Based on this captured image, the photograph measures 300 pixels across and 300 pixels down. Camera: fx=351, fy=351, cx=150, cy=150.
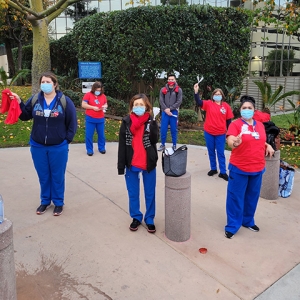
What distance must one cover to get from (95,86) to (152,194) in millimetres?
3983

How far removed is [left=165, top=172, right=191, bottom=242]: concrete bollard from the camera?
3.91 metres

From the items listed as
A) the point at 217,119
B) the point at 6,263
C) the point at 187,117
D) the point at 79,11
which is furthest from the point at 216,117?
the point at 79,11

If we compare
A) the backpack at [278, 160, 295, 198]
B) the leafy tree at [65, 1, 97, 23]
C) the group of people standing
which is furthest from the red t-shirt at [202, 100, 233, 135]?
the leafy tree at [65, 1, 97, 23]

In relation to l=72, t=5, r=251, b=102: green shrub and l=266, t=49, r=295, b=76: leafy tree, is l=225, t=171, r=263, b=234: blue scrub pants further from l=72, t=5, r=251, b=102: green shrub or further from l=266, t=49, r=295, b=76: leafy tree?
l=266, t=49, r=295, b=76: leafy tree

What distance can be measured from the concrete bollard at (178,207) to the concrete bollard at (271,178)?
1.89 metres

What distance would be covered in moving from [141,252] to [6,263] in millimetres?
1739

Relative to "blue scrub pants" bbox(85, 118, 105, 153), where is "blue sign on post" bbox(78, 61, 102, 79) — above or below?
above

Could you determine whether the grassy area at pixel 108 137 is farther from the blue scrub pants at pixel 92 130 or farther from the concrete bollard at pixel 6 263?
the concrete bollard at pixel 6 263

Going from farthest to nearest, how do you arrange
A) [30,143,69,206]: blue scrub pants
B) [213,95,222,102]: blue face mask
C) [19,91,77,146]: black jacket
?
[213,95,222,102]: blue face mask < [30,143,69,206]: blue scrub pants < [19,91,77,146]: black jacket

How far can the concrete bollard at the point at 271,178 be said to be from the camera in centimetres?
528

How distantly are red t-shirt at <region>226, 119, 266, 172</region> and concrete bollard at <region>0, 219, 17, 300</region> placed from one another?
8.59 ft

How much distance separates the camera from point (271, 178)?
5.38m

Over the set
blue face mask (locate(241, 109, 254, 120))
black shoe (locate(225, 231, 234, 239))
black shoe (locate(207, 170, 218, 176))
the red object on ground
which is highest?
blue face mask (locate(241, 109, 254, 120))

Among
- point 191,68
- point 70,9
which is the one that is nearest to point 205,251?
point 191,68
